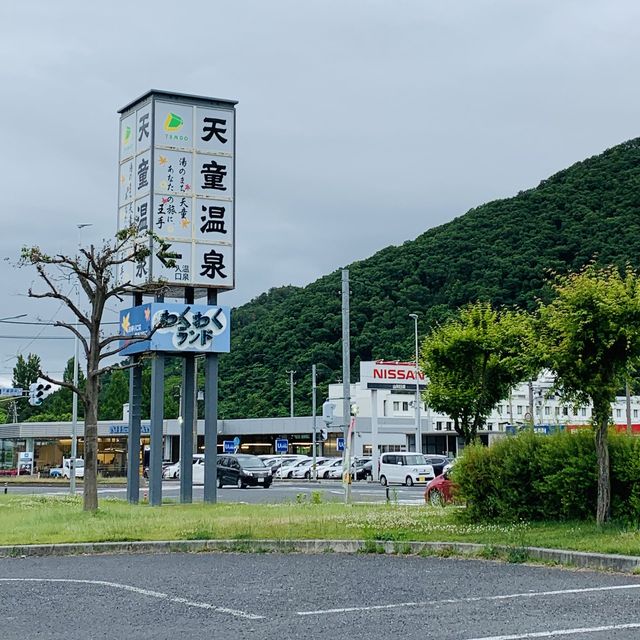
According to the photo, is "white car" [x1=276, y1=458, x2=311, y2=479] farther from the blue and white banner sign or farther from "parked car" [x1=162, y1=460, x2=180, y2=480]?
the blue and white banner sign

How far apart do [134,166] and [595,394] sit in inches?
644

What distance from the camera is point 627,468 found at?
50.3 feet

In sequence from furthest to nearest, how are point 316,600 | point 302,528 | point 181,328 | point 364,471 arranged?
1. point 364,471
2. point 181,328
3. point 302,528
4. point 316,600

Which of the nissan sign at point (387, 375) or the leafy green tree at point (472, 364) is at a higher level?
the nissan sign at point (387, 375)

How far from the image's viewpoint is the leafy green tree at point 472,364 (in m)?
24.7

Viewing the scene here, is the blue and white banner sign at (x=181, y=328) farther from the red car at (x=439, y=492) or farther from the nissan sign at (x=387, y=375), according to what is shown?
the nissan sign at (x=387, y=375)

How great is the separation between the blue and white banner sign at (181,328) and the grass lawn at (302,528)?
5463 mm

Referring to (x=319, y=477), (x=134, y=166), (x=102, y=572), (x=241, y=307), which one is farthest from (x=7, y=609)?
(x=241, y=307)

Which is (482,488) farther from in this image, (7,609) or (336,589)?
(7,609)

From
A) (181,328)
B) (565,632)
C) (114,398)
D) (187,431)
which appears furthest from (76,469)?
(565,632)

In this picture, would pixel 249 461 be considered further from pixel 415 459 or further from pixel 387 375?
pixel 387 375

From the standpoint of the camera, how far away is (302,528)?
54.3 ft

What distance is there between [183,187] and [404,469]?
22940mm

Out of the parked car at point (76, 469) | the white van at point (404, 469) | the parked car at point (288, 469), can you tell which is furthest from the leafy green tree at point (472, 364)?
the parked car at point (76, 469)
